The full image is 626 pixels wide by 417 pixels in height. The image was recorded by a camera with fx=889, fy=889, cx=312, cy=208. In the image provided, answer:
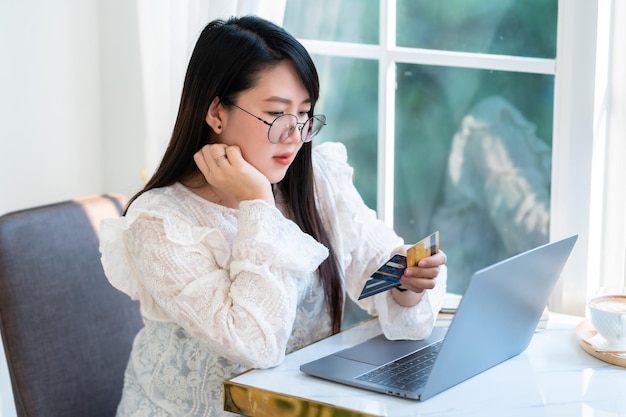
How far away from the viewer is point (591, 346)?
4.85ft

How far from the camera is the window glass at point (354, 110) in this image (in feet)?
7.11

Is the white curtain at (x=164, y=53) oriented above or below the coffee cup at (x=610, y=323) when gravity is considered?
above

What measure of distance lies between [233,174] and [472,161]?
75cm

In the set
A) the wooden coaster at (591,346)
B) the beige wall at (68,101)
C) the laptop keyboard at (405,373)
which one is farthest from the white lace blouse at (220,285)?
the beige wall at (68,101)

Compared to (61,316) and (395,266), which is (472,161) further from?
(61,316)

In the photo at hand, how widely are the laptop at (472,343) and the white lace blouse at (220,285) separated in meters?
0.10

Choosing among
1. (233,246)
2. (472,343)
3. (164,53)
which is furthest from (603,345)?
(164,53)

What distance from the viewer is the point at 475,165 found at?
81.4 inches

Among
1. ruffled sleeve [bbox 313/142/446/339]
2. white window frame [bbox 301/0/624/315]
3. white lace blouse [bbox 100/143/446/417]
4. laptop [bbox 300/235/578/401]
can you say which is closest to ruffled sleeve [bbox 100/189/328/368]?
white lace blouse [bbox 100/143/446/417]

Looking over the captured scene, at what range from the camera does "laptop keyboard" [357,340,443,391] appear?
133cm

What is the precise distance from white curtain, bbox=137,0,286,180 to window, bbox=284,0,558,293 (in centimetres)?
26

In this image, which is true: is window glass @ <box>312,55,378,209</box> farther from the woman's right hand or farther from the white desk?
the white desk

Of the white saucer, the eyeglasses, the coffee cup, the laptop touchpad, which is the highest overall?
the eyeglasses

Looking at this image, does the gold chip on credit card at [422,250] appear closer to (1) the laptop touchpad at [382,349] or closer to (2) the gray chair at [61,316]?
(1) the laptop touchpad at [382,349]
